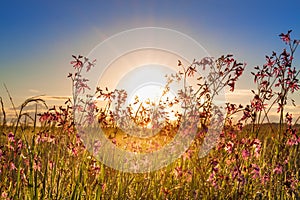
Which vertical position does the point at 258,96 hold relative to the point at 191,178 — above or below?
above

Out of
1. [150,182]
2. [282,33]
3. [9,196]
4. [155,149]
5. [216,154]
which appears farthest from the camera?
[155,149]

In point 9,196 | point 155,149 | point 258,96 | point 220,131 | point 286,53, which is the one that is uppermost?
point 286,53

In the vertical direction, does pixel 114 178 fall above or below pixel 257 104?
below

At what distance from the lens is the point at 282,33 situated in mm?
4379

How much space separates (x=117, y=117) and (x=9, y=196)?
5.88 feet

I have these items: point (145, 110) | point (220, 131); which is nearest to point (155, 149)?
point (145, 110)

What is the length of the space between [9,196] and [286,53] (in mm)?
3384

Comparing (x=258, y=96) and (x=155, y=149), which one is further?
(x=155, y=149)

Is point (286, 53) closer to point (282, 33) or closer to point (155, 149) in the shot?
point (282, 33)

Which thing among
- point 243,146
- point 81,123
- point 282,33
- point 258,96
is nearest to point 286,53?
point 282,33

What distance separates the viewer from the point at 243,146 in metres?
4.29

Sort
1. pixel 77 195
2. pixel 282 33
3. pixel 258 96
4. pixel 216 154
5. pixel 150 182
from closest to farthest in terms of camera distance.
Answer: pixel 77 195
pixel 258 96
pixel 282 33
pixel 150 182
pixel 216 154

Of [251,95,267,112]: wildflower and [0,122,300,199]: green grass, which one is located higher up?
[251,95,267,112]: wildflower

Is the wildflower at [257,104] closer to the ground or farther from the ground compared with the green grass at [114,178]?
farther from the ground
